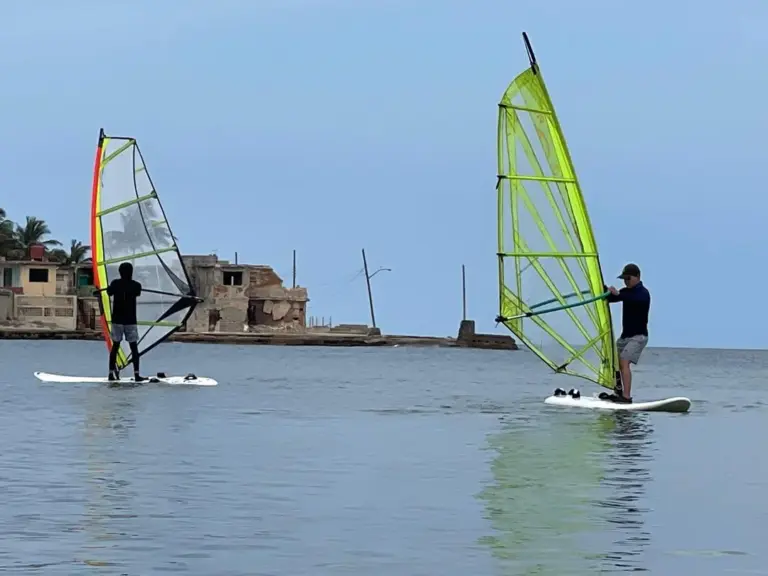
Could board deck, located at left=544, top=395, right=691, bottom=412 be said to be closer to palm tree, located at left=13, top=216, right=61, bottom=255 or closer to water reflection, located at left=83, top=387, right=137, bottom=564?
water reflection, located at left=83, top=387, right=137, bottom=564

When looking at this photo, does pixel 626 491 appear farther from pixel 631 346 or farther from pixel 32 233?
pixel 32 233

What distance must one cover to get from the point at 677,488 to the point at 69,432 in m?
7.08

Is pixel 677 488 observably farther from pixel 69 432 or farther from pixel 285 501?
pixel 69 432

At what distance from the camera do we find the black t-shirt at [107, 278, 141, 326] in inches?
1006

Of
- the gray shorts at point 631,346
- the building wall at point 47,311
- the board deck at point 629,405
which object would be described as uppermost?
the building wall at point 47,311

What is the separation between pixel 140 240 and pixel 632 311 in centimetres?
1131

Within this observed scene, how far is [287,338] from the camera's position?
10456 centimetres

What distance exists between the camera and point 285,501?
12359 mm

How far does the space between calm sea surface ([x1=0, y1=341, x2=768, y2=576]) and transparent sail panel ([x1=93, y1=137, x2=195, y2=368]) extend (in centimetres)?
518

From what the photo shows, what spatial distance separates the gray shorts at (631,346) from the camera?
20.5 metres

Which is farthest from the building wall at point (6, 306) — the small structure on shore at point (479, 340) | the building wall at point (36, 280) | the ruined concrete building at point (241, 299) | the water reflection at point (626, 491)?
the water reflection at point (626, 491)

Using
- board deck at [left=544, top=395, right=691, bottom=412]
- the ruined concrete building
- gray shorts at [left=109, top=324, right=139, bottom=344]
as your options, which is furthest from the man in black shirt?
the ruined concrete building

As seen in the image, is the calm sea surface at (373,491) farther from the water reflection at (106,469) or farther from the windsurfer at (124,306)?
the windsurfer at (124,306)

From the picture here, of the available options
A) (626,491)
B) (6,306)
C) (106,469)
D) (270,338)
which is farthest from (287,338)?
(626,491)
